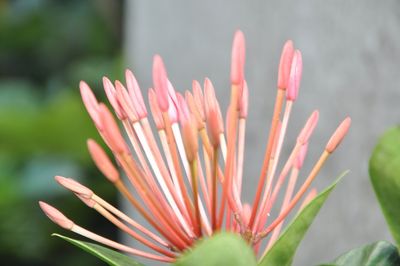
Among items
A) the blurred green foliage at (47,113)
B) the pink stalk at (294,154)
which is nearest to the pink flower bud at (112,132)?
the pink stalk at (294,154)

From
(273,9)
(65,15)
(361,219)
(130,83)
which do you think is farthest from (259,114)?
(65,15)

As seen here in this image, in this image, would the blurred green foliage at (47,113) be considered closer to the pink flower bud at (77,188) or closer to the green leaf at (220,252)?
the pink flower bud at (77,188)

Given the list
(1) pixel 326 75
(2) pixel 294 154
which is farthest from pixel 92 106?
(1) pixel 326 75

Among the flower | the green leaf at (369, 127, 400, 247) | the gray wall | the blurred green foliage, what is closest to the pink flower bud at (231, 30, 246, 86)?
the flower

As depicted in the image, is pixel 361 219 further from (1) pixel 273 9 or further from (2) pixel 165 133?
(2) pixel 165 133

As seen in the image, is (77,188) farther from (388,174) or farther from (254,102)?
(254,102)

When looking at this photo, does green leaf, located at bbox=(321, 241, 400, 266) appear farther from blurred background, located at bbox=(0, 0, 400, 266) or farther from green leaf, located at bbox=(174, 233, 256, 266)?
blurred background, located at bbox=(0, 0, 400, 266)
